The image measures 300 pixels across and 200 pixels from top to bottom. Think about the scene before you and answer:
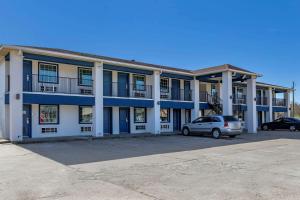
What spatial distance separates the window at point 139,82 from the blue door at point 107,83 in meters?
2.38

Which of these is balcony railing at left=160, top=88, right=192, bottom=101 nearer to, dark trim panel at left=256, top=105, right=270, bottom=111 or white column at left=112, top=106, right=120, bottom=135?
white column at left=112, top=106, right=120, bottom=135

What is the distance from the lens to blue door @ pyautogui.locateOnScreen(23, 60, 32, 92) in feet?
56.5

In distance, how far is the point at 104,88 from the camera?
2102cm

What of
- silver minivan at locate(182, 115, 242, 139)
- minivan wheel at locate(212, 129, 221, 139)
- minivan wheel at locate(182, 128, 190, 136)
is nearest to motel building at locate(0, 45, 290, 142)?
minivan wheel at locate(182, 128, 190, 136)

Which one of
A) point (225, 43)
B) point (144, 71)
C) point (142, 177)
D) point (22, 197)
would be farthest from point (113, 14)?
point (22, 197)

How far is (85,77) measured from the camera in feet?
66.5

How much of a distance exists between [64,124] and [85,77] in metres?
3.67

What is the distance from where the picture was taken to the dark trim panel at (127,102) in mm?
19750

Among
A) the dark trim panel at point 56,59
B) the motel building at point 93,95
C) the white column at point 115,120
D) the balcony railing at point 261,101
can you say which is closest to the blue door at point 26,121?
the motel building at point 93,95

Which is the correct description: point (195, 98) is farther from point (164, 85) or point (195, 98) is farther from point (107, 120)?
point (107, 120)

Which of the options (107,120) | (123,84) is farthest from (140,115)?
(107,120)

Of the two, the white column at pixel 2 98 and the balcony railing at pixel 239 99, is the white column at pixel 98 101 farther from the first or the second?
the balcony railing at pixel 239 99

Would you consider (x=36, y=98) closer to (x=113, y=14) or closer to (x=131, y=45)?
(x=113, y=14)

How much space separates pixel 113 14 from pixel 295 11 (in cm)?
1298
